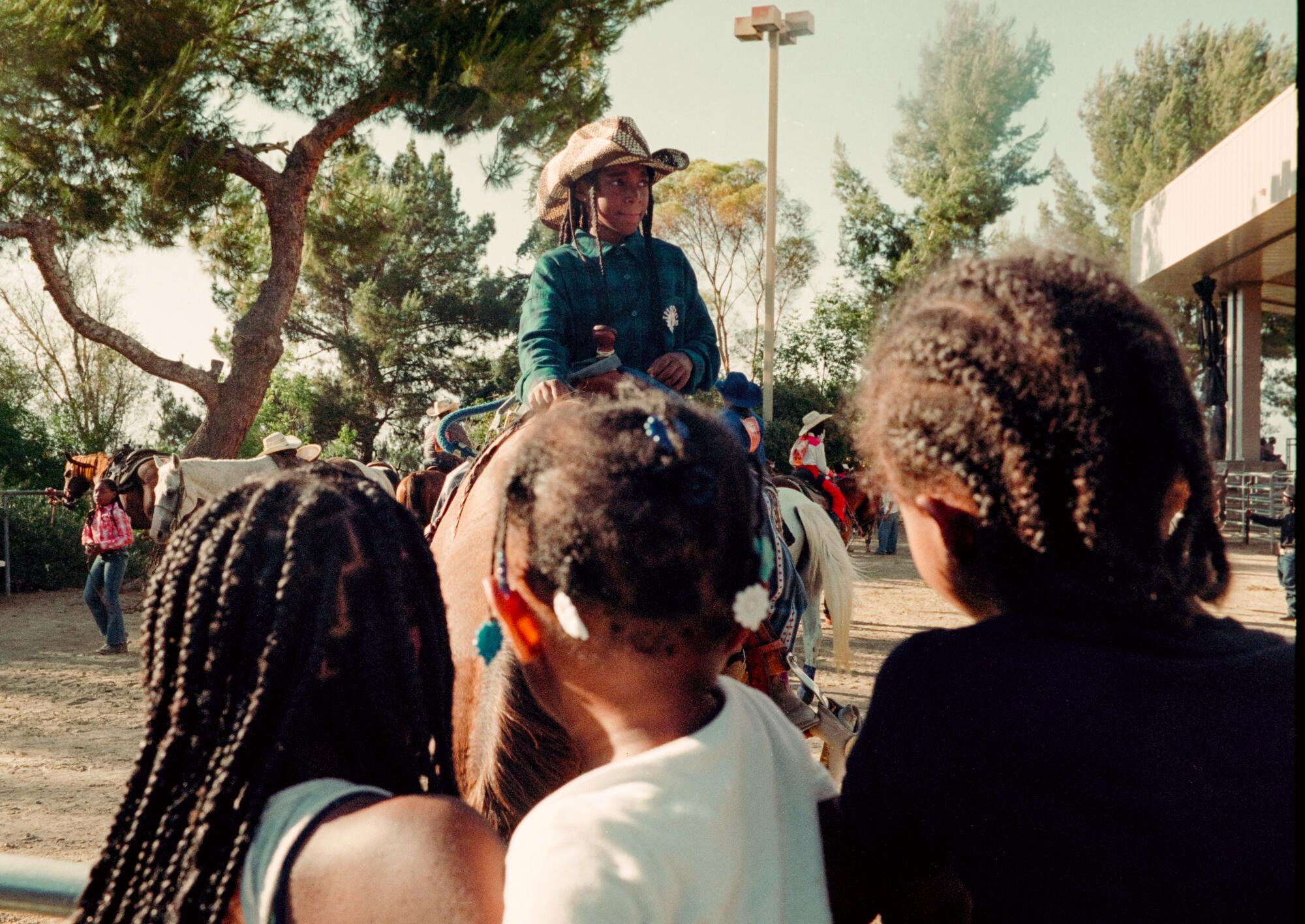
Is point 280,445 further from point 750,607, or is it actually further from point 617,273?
point 750,607

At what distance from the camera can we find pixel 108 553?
827 centimetres

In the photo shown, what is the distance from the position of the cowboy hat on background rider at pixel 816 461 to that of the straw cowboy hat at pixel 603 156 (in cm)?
660

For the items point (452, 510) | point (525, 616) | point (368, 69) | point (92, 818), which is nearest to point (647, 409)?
point (525, 616)

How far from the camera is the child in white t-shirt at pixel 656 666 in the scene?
0.84 metres

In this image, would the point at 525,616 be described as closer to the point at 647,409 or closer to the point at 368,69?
the point at 647,409

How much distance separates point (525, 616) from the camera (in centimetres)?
104

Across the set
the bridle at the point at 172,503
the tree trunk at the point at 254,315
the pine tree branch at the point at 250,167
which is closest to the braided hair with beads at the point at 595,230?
the bridle at the point at 172,503

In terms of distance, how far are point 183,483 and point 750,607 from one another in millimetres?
9995

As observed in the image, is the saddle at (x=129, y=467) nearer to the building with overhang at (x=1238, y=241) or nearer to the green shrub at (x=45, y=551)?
the green shrub at (x=45, y=551)

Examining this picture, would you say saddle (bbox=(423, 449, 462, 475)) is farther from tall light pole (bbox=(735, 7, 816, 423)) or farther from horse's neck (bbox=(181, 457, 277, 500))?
tall light pole (bbox=(735, 7, 816, 423))

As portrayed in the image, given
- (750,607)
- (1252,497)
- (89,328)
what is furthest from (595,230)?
(1252,497)

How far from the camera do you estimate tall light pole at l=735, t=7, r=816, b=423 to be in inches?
522

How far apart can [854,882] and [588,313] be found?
2024 mm

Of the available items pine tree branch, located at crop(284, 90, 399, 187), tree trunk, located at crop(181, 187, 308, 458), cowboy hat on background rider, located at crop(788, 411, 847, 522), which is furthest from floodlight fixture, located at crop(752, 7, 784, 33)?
tree trunk, located at crop(181, 187, 308, 458)
